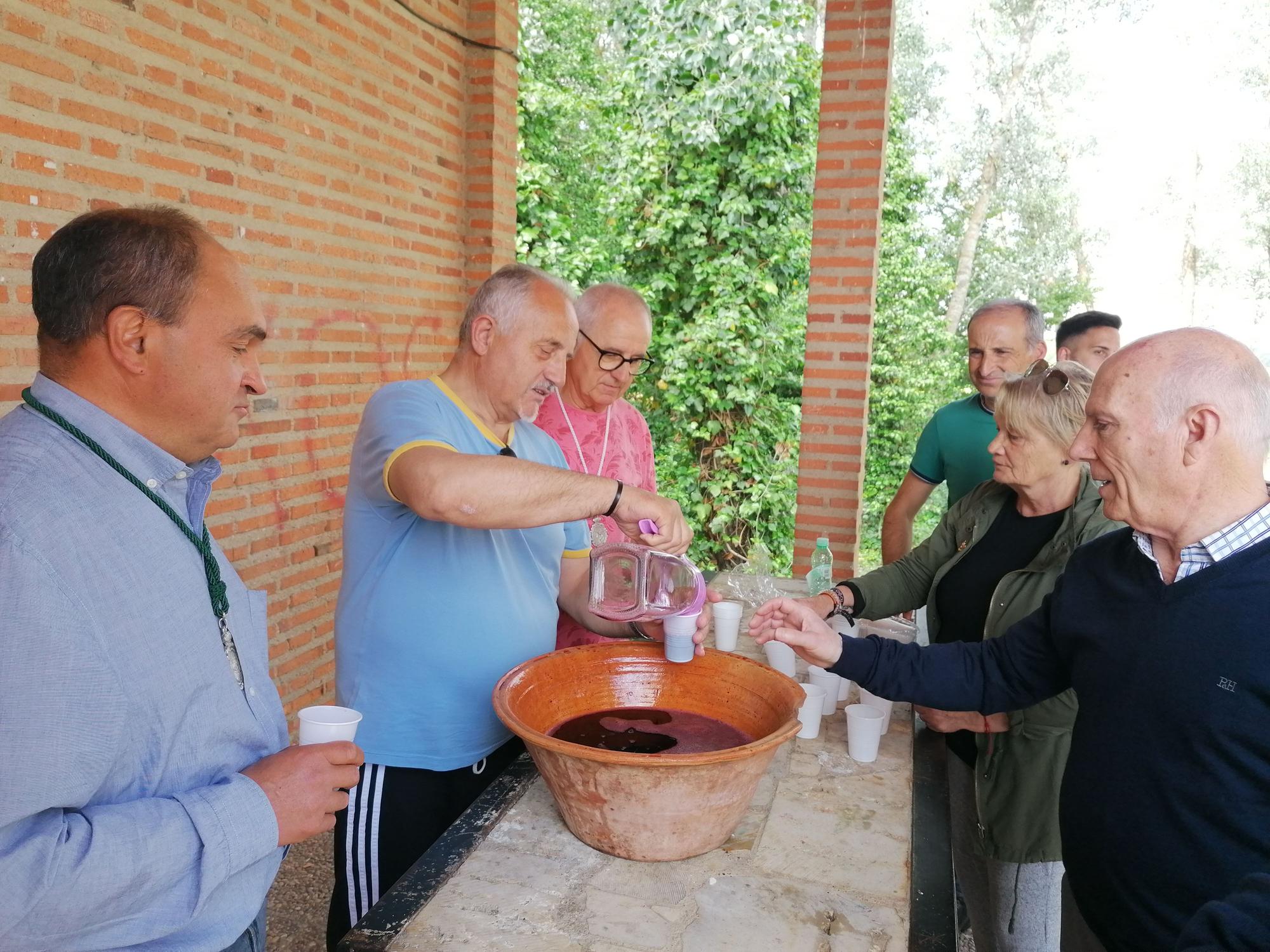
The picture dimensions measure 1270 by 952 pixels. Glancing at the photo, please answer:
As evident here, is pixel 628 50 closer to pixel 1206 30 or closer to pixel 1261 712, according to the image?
pixel 1261 712

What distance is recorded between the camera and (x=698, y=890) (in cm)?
151

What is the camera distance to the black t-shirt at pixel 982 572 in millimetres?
2393

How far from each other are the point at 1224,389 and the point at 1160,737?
60cm

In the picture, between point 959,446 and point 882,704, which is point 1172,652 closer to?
point 882,704

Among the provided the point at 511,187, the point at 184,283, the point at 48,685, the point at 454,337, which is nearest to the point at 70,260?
the point at 184,283

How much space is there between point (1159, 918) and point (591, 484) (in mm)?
1257

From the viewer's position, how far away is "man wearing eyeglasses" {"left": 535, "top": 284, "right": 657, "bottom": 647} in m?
3.04

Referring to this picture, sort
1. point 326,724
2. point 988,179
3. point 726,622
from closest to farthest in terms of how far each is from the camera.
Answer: point 326,724, point 726,622, point 988,179

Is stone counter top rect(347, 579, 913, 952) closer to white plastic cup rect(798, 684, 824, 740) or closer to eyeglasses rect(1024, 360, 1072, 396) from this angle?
white plastic cup rect(798, 684, 824, 740)

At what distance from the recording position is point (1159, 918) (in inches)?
60.6

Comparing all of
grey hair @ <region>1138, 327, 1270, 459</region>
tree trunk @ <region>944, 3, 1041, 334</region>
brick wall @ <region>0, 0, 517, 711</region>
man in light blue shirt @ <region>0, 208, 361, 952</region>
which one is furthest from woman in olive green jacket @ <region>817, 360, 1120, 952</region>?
tree trunk @ <region>944, 3, 1041, 334</region>

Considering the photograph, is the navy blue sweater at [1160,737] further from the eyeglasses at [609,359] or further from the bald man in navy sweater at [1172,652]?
the eyeglasses at [609,359]

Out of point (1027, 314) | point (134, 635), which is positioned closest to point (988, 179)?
point (1027, 314)

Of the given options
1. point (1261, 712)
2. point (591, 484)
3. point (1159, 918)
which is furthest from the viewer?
point (591, 484)
